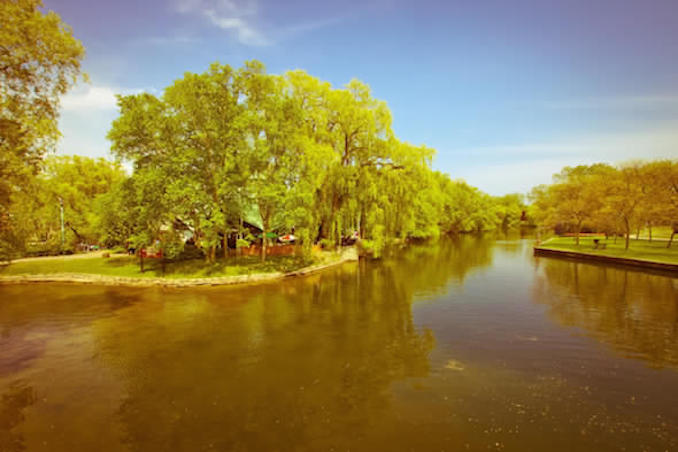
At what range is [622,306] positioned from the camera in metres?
16.8

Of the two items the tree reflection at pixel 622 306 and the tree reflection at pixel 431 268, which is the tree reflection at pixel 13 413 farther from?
the tree reflection at pixel 622 306

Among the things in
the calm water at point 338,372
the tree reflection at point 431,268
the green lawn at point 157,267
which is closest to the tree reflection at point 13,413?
the calm water at point 338,372

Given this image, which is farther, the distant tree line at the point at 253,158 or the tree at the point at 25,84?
the distant tree line at the point at 253,158

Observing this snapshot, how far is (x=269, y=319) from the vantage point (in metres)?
14.8

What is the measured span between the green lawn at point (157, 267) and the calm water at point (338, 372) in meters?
4.21

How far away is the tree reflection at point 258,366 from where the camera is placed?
288 inches

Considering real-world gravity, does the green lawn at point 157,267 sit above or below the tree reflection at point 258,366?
above

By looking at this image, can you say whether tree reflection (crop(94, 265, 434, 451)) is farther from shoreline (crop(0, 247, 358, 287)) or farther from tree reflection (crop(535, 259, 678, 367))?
tree reflection (crop(535, 259, 678, 367))

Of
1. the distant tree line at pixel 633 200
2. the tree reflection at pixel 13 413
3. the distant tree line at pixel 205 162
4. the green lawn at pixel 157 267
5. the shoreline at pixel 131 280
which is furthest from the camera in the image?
the distant tree line at pixel 633 200

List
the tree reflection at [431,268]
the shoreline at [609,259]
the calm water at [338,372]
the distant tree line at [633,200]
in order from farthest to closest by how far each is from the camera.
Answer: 1. the distant tree line at [633,200]
2. the shoreline at [609,259]
3. the tree reflection at [431,268]
4. the calm water at [338,372]

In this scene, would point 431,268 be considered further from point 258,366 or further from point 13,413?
point 13,413

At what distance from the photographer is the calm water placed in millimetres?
7164

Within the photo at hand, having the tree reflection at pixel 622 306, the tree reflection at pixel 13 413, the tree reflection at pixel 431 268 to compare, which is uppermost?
the tree reflection at pixel 431 268

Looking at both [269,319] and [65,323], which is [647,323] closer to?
[269,319]
